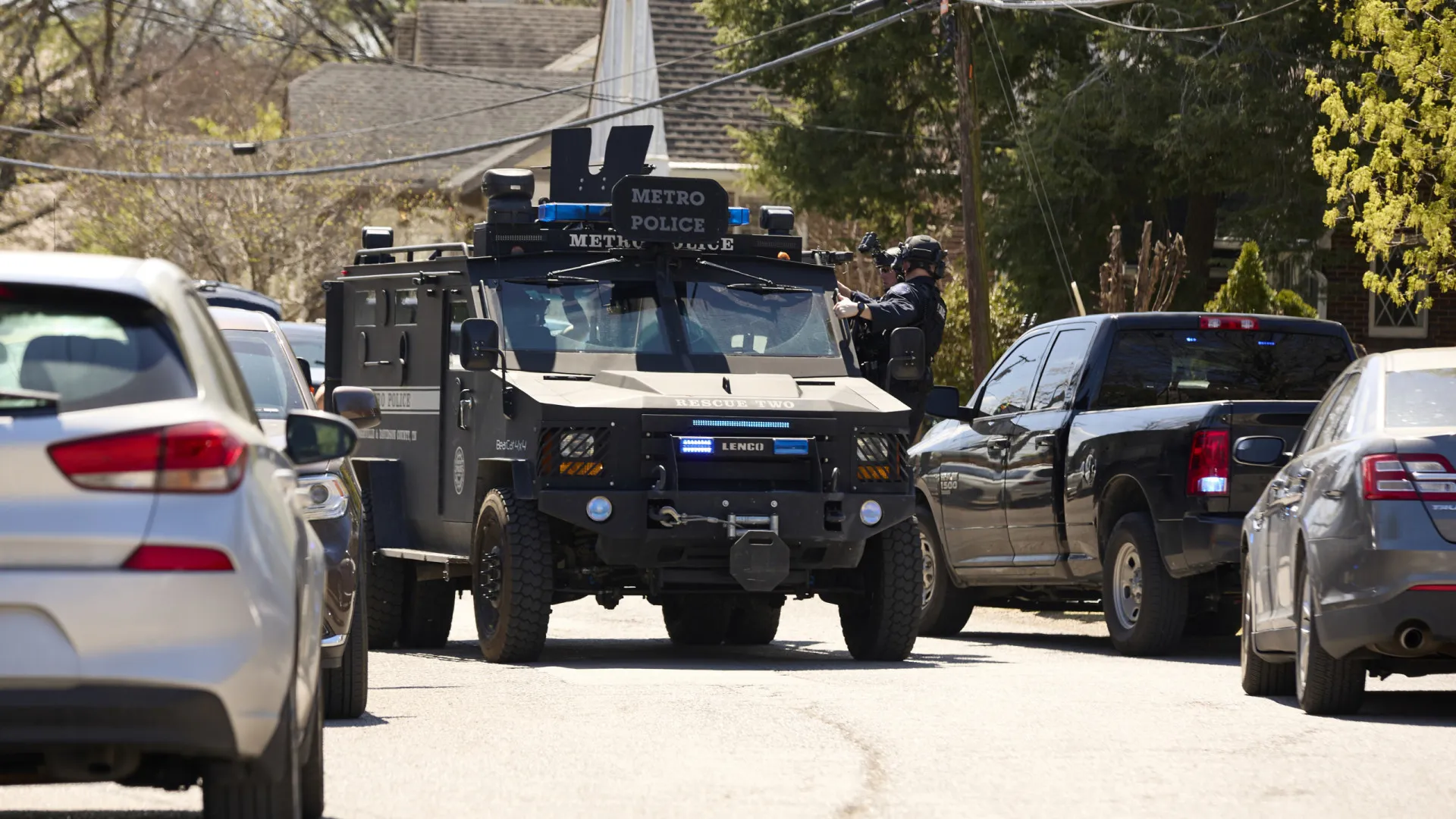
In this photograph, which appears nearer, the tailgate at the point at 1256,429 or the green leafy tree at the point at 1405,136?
the tailgate at the point at 1256,429

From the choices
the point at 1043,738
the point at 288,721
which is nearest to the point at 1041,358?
the point at 1043,738

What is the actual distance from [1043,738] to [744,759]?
52.4 inches

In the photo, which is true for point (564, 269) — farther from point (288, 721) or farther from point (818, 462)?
point (288, 721)

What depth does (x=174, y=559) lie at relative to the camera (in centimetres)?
544

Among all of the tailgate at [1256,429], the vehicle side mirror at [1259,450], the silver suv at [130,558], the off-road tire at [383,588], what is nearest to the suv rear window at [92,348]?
the silver suv at [130,558]

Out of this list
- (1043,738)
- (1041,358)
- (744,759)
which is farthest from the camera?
(1041,358)

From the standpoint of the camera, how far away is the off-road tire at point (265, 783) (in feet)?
19.0

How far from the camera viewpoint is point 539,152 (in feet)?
164

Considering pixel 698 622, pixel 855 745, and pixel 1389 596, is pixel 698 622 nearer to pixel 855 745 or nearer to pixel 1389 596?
pixel 855 745

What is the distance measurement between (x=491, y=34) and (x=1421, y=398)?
64548 millimetres

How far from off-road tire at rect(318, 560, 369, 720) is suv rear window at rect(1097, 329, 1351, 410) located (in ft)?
19.2

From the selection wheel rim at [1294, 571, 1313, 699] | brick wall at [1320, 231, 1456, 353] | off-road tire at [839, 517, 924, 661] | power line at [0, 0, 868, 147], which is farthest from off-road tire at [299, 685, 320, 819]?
brick wall at [1320, 231, 1456, 353]

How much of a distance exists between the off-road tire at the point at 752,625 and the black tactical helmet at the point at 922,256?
2369 mm

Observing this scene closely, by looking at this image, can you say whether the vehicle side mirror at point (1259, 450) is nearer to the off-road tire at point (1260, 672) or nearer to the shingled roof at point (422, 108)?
the off-road tire at point (1260, 672)
